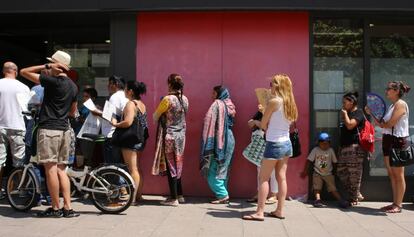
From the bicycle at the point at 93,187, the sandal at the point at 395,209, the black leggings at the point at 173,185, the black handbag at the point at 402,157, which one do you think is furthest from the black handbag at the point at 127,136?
the sandal at the point at 395,209

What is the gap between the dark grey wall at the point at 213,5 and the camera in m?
7.85

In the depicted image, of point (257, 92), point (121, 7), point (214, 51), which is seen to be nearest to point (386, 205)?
point (257, 92)

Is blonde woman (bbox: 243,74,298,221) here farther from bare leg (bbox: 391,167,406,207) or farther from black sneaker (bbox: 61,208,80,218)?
black sneaker (bbox: 61,208,80,218)

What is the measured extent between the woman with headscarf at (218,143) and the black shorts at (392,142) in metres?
2.30

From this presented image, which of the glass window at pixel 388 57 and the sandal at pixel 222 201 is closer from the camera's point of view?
the sandal at pixel 222 201

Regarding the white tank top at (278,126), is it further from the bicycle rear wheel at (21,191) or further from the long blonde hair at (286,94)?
the bicycle rear wheel at (21,191)

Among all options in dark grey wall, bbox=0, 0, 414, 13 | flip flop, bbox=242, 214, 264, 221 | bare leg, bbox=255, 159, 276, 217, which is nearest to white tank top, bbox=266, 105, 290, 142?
bare leg, bbox=255, 159, 276, 217

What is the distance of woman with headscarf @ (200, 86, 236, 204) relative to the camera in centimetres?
774

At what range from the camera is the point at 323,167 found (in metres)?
7.89

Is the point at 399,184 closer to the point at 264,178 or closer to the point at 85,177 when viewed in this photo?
the point at 264,178

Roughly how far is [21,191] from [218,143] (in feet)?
9.56

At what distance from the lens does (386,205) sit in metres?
8.02

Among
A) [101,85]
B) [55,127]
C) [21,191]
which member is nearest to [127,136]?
[55,127]

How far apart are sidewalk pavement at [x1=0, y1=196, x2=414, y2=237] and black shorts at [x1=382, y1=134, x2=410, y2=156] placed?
0.95 metres
